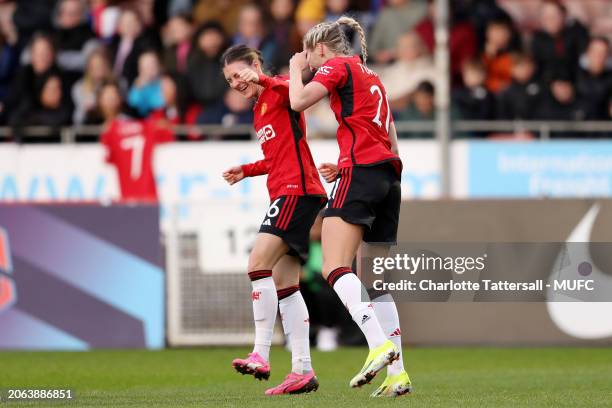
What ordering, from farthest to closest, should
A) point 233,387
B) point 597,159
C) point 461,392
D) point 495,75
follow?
point 495,75 → point 597,159 → point 233,387 → point 461,392

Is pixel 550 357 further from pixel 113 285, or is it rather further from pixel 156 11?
pixel 156 11

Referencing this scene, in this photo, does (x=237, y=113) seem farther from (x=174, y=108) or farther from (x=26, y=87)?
(x=26, y=87)

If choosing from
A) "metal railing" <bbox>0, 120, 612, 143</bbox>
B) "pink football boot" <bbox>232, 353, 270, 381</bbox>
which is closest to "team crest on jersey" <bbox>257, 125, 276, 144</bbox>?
"pink football boot" <bbox>232, 353, 270, 381</bbox>

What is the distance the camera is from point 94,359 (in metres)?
12.9

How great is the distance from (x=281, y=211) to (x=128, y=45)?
10227 millimetres

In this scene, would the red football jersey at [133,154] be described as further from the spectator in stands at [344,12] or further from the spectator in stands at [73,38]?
the spectator in stands at [344,12]

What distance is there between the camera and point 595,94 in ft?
57.8

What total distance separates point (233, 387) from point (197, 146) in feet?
25.1

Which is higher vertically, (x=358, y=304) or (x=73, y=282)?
(x=358, y=304)

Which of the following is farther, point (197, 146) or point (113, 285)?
point (197, 146)

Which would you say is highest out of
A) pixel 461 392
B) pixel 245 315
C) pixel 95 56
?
pixel 95 56

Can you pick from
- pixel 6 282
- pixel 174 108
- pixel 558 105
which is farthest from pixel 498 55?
pixel 6 282

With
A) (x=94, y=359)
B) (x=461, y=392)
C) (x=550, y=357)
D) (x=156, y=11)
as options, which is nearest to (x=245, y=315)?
(x=94, y=359)

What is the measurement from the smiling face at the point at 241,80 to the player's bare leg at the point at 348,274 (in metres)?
1.13
